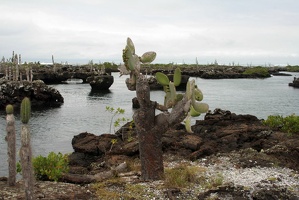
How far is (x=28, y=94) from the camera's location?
154 feet

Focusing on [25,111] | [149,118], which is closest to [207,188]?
[149,118]

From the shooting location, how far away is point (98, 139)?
60.0 ft

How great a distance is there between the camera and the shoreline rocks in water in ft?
147

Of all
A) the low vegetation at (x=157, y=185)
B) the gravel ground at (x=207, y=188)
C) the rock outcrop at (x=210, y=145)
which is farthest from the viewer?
the rock outcrop at (x=210, y=145)

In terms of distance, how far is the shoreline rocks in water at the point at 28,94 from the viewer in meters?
44.8

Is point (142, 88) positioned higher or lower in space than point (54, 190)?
higher

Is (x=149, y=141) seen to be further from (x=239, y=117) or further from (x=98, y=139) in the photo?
(x=239, y=117)

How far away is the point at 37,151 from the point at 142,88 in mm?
13813

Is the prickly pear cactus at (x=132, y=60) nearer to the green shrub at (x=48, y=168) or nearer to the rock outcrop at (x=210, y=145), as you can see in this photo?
the green shrub at (x=48, y=168)

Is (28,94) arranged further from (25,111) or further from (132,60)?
(25,111)

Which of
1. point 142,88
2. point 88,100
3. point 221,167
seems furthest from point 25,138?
point 88,100

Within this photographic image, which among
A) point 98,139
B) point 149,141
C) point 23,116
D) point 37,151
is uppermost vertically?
point 23,116

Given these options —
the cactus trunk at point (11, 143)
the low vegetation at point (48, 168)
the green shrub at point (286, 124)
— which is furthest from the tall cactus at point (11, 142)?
the green shrub at point (286, 124)

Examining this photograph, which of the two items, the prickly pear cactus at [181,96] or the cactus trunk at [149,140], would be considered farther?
the cactus trunk at [149,140]
